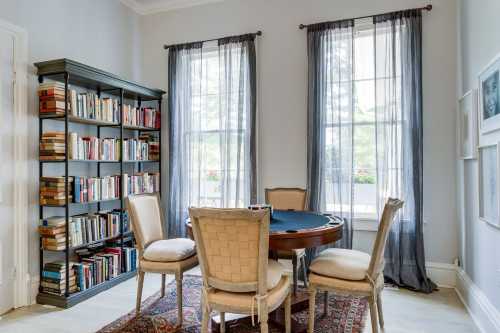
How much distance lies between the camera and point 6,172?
112 inches

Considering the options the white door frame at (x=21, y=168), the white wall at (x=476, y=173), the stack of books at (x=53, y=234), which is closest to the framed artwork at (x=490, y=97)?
the white wall at (x=476, y=173)

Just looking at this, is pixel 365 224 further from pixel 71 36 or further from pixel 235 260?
pixel 71 36

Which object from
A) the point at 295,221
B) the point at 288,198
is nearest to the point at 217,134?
the point at 288,198

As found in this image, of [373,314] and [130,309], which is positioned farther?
[130,309]

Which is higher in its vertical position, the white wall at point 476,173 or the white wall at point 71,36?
the white wall at point 71,36

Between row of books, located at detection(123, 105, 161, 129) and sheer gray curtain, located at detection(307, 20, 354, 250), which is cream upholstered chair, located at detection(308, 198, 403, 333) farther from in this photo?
row of books, located at detection(123, 105, 161, 129)

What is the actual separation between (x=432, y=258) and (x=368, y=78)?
6.67ft

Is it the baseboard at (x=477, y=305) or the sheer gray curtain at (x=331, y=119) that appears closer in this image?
the baseboard at (x=477, y=305)

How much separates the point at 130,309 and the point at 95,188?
1.28 meters

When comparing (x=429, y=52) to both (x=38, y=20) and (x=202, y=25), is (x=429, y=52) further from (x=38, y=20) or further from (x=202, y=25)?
(x=38, y=20)

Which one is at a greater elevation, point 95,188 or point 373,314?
point 95,188

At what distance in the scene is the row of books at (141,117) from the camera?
3822 mm

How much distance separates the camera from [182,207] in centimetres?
418

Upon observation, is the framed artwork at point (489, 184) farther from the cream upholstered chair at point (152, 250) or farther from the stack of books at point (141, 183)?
the stack of books at point (141, 183)
